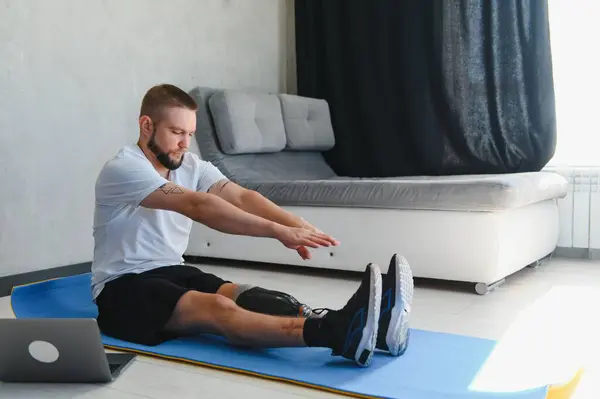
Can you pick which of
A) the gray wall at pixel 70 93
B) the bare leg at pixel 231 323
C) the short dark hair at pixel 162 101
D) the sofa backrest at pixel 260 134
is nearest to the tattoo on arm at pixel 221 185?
the short dark hair at pixel 162 101

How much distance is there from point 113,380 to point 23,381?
0.24 metres

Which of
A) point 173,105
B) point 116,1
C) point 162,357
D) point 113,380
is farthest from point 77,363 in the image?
point 116,1

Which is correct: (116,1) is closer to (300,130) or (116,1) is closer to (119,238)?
(300,130)

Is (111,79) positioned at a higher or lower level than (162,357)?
higher

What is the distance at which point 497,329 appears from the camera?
7.46ft

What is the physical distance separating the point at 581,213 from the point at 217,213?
2694mm

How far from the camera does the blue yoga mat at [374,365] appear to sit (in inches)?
65.2

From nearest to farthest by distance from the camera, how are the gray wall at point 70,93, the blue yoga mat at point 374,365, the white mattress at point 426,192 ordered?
the blue yoga mat at point 374,365 → the white mattress at point 426,192 → the gray wall at point 70,93

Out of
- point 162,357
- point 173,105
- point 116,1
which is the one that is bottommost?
point 162,357

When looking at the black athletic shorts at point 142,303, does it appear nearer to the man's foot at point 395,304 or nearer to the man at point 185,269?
the man at point 185,269

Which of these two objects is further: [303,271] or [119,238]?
[303,271]

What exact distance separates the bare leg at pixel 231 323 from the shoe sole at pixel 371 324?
17cm

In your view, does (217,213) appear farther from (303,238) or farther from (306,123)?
(306,123)

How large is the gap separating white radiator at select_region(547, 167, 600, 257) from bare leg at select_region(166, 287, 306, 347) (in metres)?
2.54
